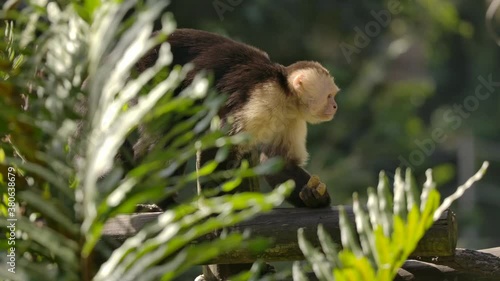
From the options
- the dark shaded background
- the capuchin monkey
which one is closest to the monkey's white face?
the capuchin monkey

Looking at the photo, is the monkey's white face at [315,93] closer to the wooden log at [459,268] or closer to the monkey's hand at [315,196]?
the monkey's hand at [315,196]

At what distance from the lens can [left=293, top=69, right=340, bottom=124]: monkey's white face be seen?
413 cm

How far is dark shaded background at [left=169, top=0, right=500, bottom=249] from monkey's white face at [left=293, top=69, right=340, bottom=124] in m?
3.60

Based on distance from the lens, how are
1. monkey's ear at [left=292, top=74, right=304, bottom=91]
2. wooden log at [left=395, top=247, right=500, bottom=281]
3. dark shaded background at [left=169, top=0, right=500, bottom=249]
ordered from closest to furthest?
wooden log at [left=395, top=247, right=500, bottom=281], monkey's ear at [left=292, top=74, right=304, bottom=91], dark shaded background at [left=169, top=0, right=500, bottom=249]

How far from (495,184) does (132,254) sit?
12831 mm

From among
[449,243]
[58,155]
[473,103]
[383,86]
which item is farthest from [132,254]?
[473,103]

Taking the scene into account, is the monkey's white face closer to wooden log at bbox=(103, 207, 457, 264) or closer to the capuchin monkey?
the capuchin monkey

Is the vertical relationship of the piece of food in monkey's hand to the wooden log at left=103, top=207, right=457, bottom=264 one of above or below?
above

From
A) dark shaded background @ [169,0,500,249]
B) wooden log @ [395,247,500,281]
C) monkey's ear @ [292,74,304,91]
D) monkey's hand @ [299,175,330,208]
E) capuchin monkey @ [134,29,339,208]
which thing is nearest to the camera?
wooden log @ [395,247,500,281]

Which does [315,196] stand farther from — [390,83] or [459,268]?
[390,83]

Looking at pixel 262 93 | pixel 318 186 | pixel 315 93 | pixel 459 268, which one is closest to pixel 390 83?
pixel 315 93

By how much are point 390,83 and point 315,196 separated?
25.1ft

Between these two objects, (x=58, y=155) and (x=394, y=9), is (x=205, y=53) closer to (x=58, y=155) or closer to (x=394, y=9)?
(x=58, y=155)

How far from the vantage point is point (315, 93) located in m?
4.14
